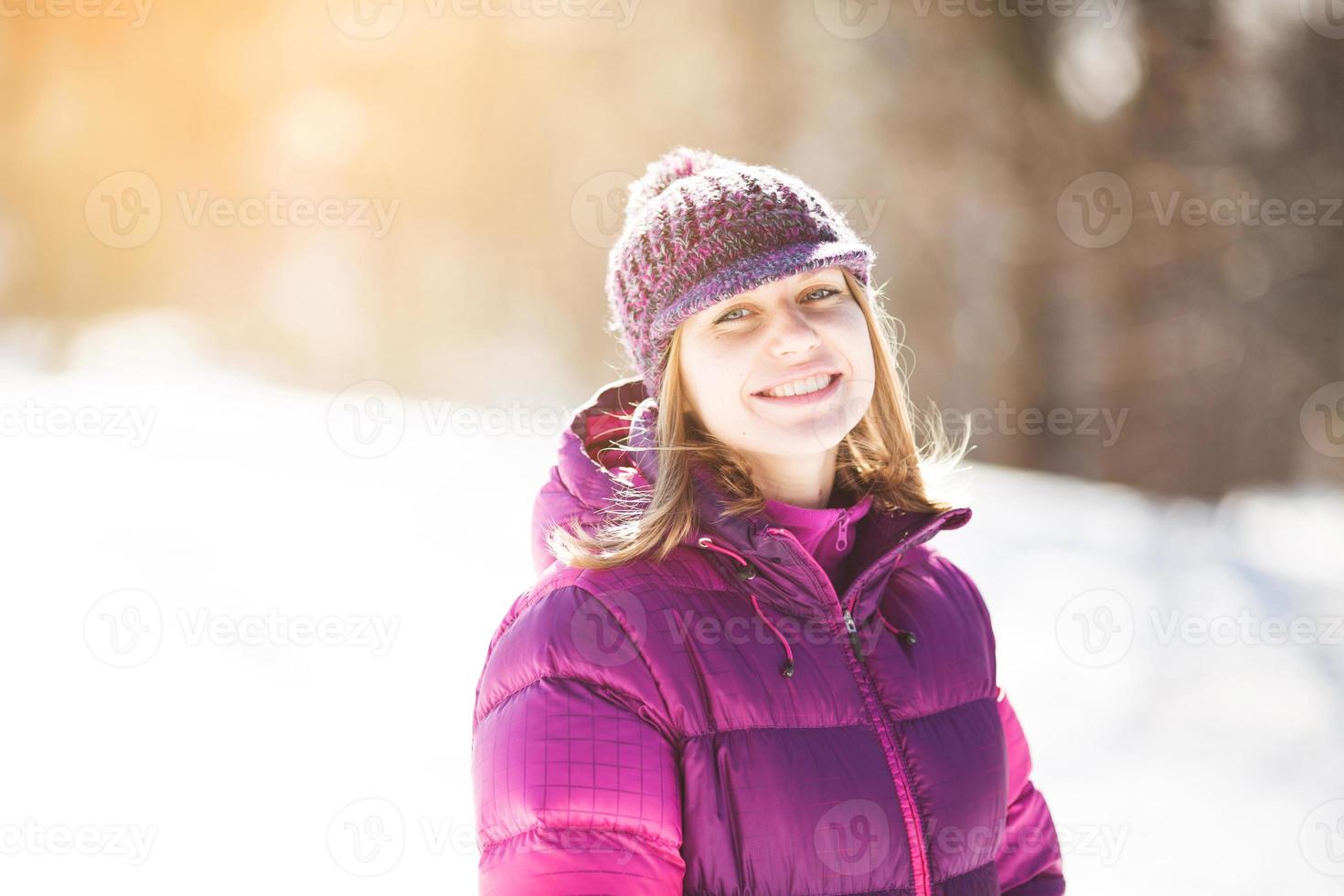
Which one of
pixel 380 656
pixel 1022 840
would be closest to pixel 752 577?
pixel 1022 840

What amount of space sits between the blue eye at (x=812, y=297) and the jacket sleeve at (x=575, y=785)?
0.41m

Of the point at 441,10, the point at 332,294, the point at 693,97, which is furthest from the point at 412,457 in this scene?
the point at 441,10

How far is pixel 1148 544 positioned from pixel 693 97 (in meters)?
3.22

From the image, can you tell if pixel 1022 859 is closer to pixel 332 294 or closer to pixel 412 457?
pixel 412 457

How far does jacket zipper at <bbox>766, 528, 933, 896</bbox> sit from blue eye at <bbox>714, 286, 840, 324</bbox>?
0.25 m

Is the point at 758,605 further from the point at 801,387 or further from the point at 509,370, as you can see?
the point at 509,370

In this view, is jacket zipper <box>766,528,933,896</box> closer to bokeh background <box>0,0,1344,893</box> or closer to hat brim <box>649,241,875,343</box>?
hat brim <box>649,241,875,343</box>

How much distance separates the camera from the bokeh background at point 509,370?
243 centimetres

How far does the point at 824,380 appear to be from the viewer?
3.91ft

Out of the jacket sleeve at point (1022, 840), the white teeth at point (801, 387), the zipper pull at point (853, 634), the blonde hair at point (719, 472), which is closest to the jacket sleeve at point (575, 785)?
the blonde hair at point (719, 472)

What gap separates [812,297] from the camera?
124 cm

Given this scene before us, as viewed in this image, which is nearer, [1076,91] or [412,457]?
[412,457]

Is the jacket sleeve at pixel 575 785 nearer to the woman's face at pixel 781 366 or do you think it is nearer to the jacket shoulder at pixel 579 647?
the jacket shoulder at pixel 579 647

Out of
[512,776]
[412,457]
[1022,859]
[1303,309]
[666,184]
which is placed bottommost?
[1022,859]
